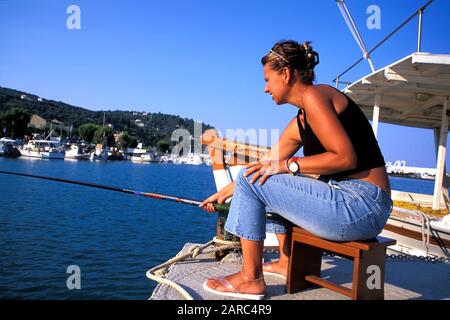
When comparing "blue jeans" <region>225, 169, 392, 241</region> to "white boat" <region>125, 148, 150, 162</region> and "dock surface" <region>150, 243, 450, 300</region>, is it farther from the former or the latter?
"white boat" <region>125, 148, 150, 162</region>

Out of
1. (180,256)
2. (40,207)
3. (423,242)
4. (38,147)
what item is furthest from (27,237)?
(38,147)

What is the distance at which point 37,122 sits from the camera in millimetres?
125125

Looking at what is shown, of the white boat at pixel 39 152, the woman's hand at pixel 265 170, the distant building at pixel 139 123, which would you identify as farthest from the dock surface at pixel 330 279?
the distant building at pixel 139 123

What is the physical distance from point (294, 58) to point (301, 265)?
1506 millimetres

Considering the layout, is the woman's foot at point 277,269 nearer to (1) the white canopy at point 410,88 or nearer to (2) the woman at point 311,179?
(2) the woman at point 311,179

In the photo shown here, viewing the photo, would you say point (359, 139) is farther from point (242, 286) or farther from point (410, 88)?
point (410, 88)

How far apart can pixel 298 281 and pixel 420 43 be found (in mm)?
5261

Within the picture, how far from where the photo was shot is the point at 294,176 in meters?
2.50

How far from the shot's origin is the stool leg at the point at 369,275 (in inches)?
96.6

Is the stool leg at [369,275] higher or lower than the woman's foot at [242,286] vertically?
higher

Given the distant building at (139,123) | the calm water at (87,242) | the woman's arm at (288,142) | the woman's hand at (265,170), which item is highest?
the distant building at (139,123)

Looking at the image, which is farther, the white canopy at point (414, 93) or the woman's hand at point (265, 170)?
the white canopy at point (414, 93)

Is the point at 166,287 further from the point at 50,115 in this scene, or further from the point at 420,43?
the point at 50,115

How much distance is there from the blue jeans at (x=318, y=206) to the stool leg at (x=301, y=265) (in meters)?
0.37
